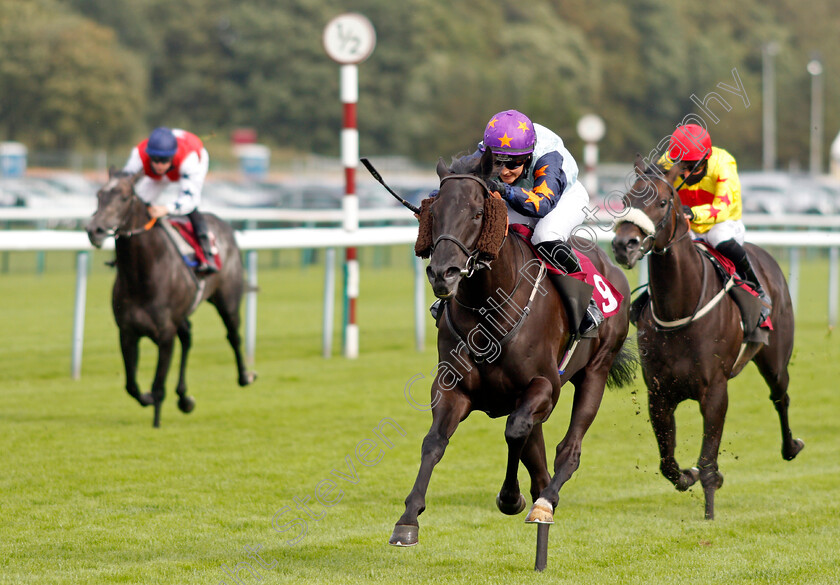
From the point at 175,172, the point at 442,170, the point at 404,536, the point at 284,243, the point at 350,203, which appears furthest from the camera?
the point at 350,203

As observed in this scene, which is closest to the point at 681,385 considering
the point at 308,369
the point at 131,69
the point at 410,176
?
the point at 308,369

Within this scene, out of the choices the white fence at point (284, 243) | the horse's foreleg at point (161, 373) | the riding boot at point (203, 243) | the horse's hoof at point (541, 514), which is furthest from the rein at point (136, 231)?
the horse's hoof at point (541, 514)

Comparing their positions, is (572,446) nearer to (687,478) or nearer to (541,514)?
(541,514)

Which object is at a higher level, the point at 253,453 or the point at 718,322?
the point at 718,322

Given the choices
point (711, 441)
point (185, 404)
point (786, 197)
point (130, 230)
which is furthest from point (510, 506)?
point (786, 197)

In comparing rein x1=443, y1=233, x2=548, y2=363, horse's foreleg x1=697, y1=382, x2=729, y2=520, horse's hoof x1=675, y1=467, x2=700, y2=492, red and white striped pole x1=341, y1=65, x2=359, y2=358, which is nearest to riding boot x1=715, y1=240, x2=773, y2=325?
horse's foreleg x1=697, y1=382, x2=729, y2=520

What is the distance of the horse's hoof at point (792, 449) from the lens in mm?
5930

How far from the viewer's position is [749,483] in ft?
18.8

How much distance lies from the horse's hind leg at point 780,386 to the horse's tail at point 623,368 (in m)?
1.00

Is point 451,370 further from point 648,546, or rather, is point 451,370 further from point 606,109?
point 606,109

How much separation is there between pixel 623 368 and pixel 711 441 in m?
0.48

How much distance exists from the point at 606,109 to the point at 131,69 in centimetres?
2171

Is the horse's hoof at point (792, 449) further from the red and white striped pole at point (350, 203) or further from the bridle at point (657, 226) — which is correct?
the red and white striped pole at point (350, 203)

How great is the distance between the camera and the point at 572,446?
4.37 meters
